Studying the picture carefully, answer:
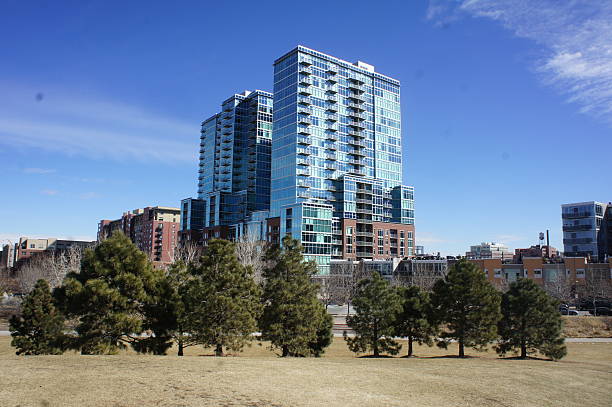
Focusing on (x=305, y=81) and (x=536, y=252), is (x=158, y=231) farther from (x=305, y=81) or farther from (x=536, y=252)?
(x=536, y=252)

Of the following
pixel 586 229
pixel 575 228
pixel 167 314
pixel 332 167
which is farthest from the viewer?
pixel 332 167

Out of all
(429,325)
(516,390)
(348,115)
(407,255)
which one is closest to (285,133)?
(348,115)

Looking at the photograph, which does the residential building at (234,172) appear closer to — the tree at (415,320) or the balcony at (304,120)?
the balcony at (304,120)

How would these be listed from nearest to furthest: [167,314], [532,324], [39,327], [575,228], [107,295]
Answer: [107,295] < [39,327] < [167,314] < [532,324] < [575,228]

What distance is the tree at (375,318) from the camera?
39406mm

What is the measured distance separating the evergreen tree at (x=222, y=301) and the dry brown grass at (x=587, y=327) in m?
47.6

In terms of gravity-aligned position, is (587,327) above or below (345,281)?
below

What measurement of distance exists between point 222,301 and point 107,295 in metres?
6.96

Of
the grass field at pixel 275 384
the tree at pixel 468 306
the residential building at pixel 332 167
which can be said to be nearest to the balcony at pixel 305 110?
the residential building at pixel 332 167

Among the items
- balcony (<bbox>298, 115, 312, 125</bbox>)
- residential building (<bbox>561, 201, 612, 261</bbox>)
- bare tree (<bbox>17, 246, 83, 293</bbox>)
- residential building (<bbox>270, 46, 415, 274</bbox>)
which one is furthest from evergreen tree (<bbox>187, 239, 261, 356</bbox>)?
residential building (<bbox>561, 201, 612, 261</bbox>)

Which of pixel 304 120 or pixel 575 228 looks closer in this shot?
pixel 575 228

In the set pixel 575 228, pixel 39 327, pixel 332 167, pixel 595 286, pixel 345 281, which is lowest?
pixel 39 327

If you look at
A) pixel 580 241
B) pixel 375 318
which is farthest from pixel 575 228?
pixel 375 318

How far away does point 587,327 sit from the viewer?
Answer: 6438 centimetres
